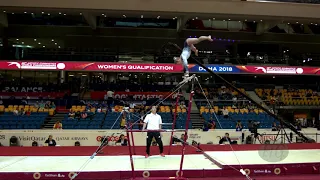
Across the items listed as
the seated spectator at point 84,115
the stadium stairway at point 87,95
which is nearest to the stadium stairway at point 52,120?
the seated spectator at point 84,115

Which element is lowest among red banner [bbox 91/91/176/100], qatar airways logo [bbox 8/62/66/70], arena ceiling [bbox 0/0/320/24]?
red banner [bbox 91/91/176/100]

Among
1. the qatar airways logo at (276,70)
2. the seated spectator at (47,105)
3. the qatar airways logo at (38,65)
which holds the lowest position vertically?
the seated spectator at (47,105)

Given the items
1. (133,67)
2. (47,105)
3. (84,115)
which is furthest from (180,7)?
(47,105)

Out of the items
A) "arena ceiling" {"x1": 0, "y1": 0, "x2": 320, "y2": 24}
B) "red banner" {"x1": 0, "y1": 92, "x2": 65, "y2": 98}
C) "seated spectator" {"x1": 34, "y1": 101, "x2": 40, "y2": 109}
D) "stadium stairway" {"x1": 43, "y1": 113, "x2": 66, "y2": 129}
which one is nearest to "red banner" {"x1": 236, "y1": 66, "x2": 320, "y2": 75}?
"arena ceiling" {"x1": 0, "y1": 0, "x2": 320, "y2": 24}

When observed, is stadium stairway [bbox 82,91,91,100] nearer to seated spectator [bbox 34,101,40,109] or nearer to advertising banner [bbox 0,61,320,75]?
seated spectator [bbox 34,101,40,109]

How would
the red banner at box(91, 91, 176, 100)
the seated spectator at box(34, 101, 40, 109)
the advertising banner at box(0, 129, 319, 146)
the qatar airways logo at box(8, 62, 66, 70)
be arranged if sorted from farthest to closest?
the red banner at box(91, 91, 176, 100) < the seated spectator at box(34, 101, 40, 109) < the qatar airways logo at box(8, 62, 66, 70) < the advertising banner at box(0, 129, 319, 146)

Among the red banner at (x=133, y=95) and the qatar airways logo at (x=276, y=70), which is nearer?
the qatar airways logo at (x=276, y=70)

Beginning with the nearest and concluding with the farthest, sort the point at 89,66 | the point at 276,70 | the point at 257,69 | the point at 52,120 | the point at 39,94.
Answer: the point at 52,120
the point at 89,66
the point at 257,69
the point at 276,70
the point at 39,94

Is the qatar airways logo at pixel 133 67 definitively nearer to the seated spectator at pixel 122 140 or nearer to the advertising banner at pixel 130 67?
the advertising banner at pixel 130 67

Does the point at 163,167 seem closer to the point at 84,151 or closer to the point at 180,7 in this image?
the point at 84,151

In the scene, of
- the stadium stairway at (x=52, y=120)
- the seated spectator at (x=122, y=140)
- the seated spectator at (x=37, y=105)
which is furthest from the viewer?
the seated spectator at (x=37, y=105)

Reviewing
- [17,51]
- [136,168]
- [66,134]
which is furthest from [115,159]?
[17,51]

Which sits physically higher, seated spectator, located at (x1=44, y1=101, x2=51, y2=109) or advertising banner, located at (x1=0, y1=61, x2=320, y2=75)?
advertising banner, located at (x1=0, y1=61, x2=320, y2=75)

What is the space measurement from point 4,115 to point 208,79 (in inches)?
593
